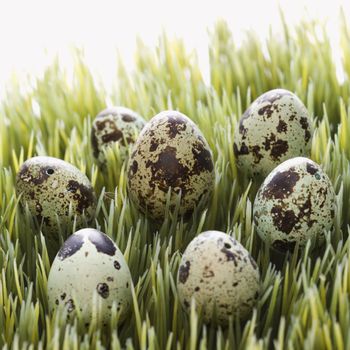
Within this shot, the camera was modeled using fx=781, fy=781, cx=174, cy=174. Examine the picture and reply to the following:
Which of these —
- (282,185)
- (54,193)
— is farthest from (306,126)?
(54,193)

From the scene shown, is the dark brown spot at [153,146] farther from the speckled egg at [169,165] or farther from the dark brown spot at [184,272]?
the dark brown spot at [184,272]

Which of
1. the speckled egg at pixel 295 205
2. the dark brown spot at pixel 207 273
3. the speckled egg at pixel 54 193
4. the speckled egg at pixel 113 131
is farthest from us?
the speckled egg at pixel 113 131

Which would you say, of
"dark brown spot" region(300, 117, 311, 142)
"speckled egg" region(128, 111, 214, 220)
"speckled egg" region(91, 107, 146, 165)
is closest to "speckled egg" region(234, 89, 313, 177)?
"dark brown spot" region(300, 117, 311, 142)

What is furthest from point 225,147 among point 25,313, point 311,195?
point 25,313

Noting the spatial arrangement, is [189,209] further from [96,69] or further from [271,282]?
[96,69]

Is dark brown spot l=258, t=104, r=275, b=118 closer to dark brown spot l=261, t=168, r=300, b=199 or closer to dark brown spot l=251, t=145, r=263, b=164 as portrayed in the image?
dark brown spot l=251, t=145, r=263, b=164

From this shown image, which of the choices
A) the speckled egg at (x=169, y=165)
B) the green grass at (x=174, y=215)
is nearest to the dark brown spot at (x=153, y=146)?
the speckled egg at (x=169, y=165)
